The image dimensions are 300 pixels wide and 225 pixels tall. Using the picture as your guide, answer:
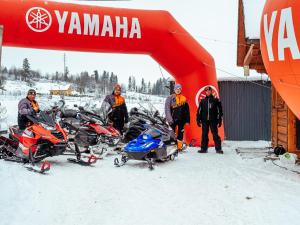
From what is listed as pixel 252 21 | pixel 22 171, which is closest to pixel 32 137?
pixel 22 171

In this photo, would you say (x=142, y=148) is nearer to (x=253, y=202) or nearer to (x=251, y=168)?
(x=251, y=168)

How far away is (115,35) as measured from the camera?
8586 mm

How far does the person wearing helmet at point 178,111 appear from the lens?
27.9 ft

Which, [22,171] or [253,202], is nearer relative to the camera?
[253,202]

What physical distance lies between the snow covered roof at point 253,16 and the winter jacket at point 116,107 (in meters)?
3.34

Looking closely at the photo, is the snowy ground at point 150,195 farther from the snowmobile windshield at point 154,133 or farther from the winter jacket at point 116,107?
the winter jacket at point 116,107

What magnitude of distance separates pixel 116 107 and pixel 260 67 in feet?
11.4

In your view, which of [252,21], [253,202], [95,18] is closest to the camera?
[253,202]

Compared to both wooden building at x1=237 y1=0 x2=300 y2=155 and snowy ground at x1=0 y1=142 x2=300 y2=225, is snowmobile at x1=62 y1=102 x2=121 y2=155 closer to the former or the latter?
snowy ground at x1=0 y1=142 x2=300 y2=225

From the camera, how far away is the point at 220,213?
3.62 metres

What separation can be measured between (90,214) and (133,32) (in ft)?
19.2

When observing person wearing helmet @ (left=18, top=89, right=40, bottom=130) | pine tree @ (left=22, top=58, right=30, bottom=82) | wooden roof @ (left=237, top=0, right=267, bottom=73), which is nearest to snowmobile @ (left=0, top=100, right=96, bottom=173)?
person wearing helmet @ (left=18, top=89, right=40, bottom=130)

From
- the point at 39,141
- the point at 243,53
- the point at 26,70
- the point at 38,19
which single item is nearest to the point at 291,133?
the point at 243,53

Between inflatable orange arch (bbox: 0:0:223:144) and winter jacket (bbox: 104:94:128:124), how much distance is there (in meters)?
1.19
